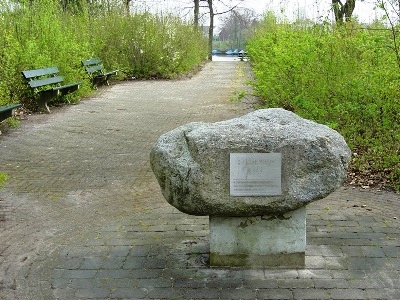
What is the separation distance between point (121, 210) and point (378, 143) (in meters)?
3.64

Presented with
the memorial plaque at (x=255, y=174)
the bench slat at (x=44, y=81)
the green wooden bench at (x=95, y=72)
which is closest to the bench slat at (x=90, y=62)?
the green wooden bench at (x=95, y=72)

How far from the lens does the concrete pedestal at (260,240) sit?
4258 millimetres

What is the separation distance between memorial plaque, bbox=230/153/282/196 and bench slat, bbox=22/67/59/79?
345 inches

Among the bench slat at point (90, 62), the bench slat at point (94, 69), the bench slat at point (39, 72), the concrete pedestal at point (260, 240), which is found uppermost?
the bench slat at point (39, 72)

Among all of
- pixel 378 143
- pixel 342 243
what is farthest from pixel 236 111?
pixel 342 243

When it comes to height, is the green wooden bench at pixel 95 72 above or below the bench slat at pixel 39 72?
below

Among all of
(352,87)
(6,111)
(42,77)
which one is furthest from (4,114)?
(352,87)

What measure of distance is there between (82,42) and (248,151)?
14200 mm

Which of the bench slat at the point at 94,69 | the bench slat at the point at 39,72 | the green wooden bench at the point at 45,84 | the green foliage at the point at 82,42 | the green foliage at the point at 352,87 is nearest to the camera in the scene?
the green foliage at the point at 352,87

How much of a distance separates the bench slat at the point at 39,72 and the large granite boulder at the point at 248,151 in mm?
8422

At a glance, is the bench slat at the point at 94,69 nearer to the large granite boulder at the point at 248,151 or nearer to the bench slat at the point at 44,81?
the bench slat at the point at 44,81

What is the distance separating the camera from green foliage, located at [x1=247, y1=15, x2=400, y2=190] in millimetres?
7090

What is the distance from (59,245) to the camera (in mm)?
4910

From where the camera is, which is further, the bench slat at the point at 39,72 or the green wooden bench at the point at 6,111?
the bench slat at the point at 39,72
